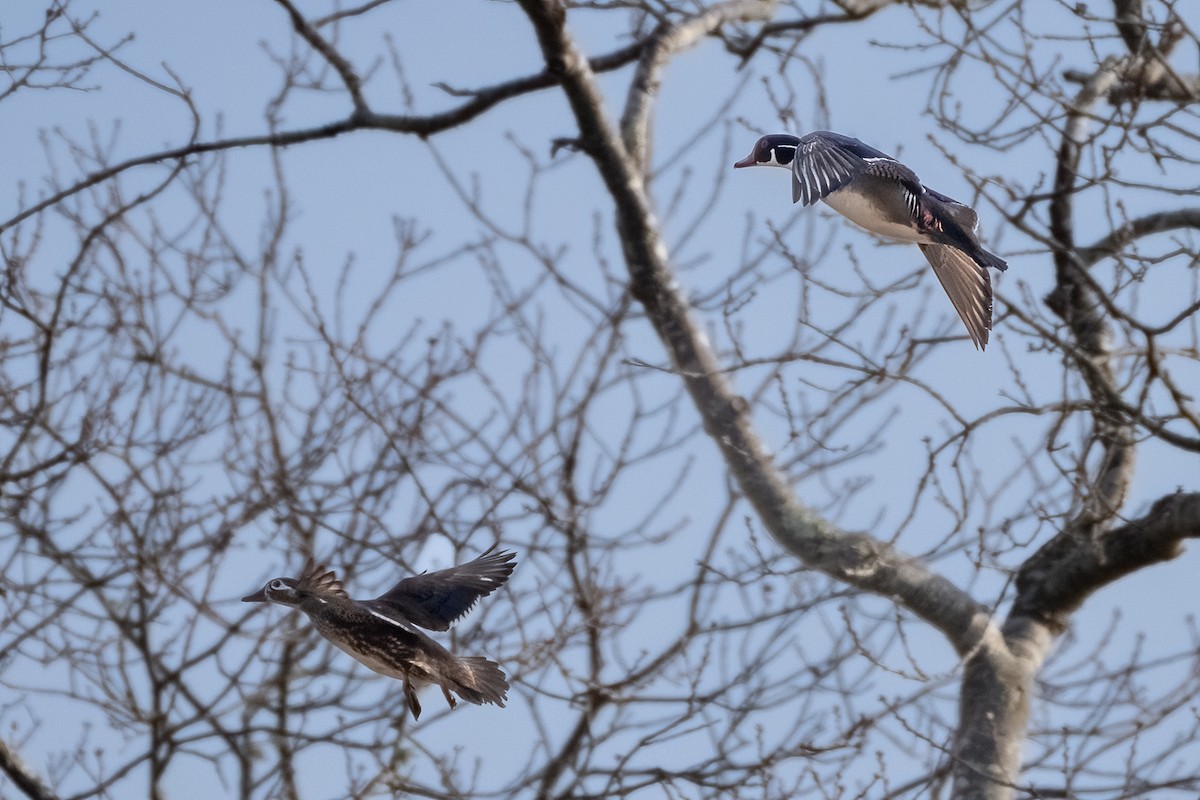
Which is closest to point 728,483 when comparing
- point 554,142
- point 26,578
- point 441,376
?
point 441,376

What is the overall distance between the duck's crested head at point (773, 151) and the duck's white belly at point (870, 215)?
0.55 meters

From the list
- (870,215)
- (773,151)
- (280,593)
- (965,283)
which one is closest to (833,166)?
(870,215)

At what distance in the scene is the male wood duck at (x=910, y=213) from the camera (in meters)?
2.99

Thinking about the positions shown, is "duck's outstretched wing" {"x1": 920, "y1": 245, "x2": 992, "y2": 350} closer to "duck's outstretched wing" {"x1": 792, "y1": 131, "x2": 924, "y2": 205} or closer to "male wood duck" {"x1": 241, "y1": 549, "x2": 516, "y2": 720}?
"duck's outstretched wing" {"x1": 792, "y1": 131, "x2": 924, "y2": 205}

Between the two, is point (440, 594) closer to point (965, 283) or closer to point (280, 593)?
point (280, 593)

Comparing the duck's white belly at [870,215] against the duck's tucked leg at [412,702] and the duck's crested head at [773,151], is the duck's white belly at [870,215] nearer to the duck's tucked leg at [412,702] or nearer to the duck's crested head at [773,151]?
the duck's crested head at [773,151]

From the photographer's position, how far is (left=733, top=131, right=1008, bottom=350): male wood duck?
118 inches

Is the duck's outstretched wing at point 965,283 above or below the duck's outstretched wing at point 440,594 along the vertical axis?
above

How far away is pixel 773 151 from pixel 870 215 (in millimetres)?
748

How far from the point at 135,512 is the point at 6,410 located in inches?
26.6

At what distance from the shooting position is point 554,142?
7.14m

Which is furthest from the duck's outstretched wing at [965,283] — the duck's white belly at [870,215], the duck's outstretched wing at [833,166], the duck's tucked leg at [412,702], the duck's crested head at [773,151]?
the duck's tucked leg at [412,702]

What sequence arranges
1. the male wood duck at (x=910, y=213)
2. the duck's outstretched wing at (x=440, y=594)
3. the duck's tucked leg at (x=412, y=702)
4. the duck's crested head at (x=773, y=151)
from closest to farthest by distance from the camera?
the duck's tucked leg at (x=412, y=702), the male wood duck at (x=910, y=213), the duck's outstretched wing at (x=440, y=594), the duck's crested head at (x=773, y=151)

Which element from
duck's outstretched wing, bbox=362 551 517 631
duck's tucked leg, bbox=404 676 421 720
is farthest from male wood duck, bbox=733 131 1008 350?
duck's tucked leg, bbox=404 676 421 720
